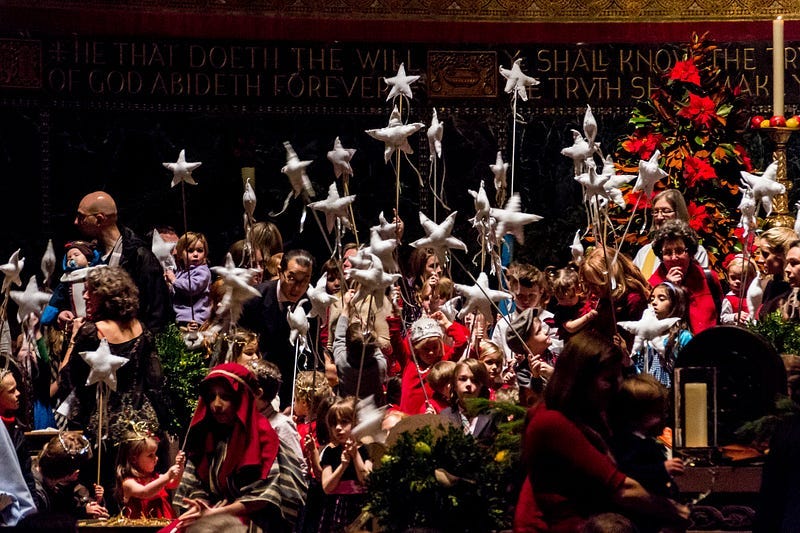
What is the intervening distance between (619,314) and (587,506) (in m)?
2.98

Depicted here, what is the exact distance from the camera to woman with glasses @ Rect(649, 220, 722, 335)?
907 cm

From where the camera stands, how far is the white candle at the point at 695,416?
715cm

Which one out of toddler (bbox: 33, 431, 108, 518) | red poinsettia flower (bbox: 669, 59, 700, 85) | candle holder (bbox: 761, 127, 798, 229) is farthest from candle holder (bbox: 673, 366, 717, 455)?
red poinsettia flower (bbox: 669, 59, 700, 85)

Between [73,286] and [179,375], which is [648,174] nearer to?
[179,375]

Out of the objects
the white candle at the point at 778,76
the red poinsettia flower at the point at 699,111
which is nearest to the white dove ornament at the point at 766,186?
the white candle at the point at 778,76

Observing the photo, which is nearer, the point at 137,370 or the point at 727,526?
the point at 727,526

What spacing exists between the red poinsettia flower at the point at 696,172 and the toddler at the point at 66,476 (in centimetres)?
486

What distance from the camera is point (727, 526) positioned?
23.4 ft

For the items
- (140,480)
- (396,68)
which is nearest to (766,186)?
(140,480)

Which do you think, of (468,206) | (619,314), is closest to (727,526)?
(619,314)

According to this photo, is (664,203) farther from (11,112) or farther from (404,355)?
(11,112)

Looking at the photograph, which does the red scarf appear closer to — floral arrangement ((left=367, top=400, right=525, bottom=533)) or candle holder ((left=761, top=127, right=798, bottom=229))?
floral arrangement ((left=367, top=400, right=525, bottom=533))

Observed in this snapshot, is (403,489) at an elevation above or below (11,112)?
below

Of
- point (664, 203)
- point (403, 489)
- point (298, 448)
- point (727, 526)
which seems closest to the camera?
point (403, 489)
